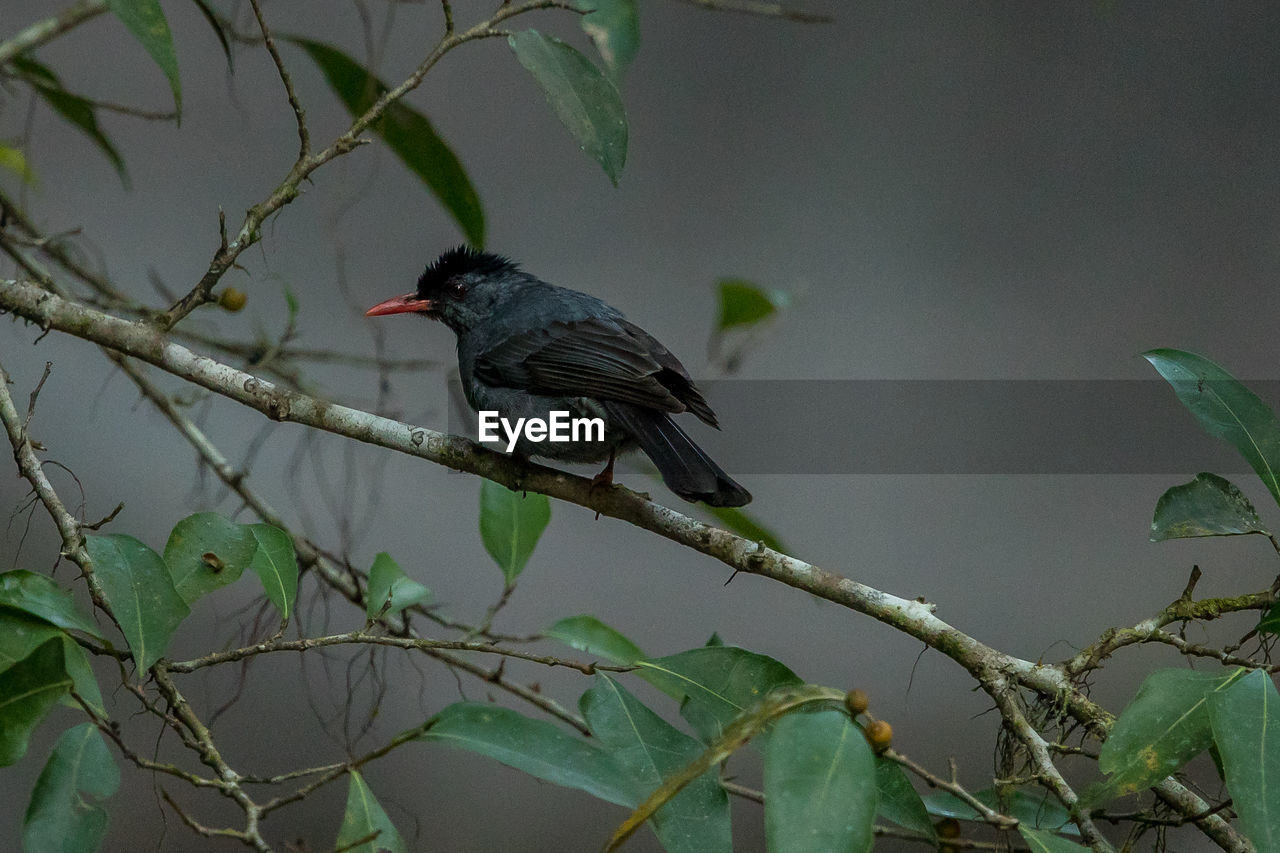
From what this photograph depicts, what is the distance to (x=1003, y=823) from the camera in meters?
1.04

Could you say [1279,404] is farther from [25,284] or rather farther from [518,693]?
[25,284]

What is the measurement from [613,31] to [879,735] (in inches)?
41.5

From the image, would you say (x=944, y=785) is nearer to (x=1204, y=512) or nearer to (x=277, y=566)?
(x=1204, y=512)

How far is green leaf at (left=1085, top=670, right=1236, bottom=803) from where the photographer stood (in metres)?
1.02

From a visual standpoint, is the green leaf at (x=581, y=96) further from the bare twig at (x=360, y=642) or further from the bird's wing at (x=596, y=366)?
the bare twig at (x=360, y=642)

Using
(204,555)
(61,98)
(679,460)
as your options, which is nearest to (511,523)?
(679,460)

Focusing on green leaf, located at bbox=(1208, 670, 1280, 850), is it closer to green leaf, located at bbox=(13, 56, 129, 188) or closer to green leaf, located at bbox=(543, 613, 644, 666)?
green leaf, located at bbox=(543, 613, 644, 666)

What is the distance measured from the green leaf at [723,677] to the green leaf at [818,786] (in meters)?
0.24

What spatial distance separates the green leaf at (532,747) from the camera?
43.3 inches

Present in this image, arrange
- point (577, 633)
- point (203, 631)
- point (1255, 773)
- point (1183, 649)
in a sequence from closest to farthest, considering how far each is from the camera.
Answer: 1. point (1255, 773)
2. point (1183, 649)
3. point (577, 633)
4. point (203, 631)

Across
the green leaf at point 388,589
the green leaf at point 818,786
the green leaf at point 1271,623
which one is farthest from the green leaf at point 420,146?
the green leaf at point 1271,623

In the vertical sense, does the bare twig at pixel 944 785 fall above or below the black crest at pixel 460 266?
below

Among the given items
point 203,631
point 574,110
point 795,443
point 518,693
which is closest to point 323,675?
point 203,631

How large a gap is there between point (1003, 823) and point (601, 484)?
2.27 ft
